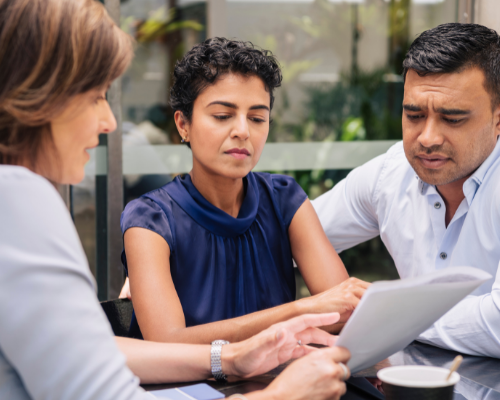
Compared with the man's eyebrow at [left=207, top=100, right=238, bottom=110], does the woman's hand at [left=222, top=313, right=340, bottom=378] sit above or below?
below

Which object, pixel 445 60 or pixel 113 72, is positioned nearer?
pixel 113 72

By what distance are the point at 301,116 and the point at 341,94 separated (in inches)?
13.9

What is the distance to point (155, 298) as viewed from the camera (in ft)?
4.97

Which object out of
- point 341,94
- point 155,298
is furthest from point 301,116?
point 155,298

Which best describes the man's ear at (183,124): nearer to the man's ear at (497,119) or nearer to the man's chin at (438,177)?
the man's chin at (438,177)

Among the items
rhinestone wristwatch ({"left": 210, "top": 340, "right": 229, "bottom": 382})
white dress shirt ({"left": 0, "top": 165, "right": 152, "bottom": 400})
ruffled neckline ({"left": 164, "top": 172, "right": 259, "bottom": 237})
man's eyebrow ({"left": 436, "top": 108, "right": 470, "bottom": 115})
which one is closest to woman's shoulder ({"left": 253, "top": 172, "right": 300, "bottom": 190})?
ruffled neckline ({"left": 164, "top": 172, "right": 259, "bottom": 237})

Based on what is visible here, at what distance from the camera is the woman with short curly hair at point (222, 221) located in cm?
166

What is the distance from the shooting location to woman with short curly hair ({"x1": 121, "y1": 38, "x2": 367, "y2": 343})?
1656 mm

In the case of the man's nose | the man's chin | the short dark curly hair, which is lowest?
the man's chin

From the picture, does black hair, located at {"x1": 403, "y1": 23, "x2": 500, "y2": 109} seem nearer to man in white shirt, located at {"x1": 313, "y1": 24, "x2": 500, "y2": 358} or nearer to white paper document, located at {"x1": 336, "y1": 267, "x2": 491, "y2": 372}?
man in white shirt, located at {"x1": 313, "y1": 24, "x2": 500, "y2": 358}

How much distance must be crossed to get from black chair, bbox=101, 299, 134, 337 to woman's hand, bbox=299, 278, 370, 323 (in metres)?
0.62

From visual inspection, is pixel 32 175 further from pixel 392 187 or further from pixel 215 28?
pixel 215 28

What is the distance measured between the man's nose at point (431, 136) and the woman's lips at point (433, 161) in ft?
0.17

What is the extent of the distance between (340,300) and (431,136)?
2.21ft
